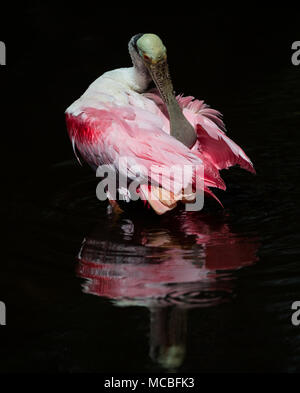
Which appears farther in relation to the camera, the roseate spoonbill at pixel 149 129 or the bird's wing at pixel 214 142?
the bird's wing at pixel 214 142

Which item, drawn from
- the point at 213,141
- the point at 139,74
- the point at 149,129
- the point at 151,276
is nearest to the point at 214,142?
the point at 213,141

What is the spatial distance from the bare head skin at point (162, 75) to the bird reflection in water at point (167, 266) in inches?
22.3

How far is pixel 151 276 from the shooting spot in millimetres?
4715

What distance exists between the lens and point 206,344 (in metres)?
4.02

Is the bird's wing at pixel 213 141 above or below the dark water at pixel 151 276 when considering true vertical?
above

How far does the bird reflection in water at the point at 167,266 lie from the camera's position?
166 inches

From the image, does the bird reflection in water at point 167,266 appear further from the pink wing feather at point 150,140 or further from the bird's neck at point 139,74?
the bird's neck at point 139,74

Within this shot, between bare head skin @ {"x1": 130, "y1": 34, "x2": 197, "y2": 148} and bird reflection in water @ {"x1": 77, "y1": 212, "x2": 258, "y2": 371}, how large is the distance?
567mm

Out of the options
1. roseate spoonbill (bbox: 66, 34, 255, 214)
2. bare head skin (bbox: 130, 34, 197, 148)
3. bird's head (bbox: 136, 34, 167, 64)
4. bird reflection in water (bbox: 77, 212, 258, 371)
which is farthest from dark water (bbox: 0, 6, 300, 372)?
bird's head (bbox: 136, 34, 167, 64)

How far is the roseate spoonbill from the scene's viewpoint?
5320 millimetres

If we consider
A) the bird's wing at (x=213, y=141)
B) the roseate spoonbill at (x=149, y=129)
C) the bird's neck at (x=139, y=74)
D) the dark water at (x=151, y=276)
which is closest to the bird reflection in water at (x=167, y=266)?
the dark water at (x=151, y=276)

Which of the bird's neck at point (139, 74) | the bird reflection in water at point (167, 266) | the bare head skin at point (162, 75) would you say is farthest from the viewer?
the bird's neck at point (139, 74)

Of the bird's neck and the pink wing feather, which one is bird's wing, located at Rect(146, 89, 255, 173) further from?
the bird's neck
